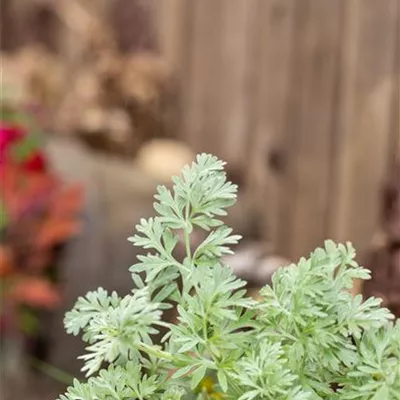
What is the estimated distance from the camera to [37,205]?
2.62 metres

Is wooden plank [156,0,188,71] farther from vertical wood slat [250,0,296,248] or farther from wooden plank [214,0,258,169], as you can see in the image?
vertical wood slat [250,0,296,248]

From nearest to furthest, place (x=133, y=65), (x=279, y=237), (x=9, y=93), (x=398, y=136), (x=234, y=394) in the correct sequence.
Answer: (x=234, y=394) < (x=398, y=136) < (x=9, y=93) < (x=279, y=237) < (x=133, y=65)

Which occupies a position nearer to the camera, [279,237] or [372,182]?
[372,182]

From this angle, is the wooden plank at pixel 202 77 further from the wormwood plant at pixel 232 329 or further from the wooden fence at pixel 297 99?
the wormwood plant at pixel 232 329

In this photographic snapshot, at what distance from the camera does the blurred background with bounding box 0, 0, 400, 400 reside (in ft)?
8.54

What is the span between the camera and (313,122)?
2.87 m

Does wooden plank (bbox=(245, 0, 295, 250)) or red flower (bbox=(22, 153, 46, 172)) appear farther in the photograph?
wooden plank (bbox=(245, 0, 295, 250))

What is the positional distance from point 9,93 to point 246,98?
2.74 feet

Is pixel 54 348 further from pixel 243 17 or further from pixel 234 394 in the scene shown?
pixel 234 394

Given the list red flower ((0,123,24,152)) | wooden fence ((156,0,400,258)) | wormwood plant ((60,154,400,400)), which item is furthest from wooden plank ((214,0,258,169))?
wormwood plant ((60,154,400,400))

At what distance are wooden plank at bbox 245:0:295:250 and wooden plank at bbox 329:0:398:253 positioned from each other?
1.02 ft

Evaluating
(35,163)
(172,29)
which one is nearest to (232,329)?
(35,163)

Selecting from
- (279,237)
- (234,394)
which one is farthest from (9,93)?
(234,394)

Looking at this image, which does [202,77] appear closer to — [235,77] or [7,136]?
[235,77]
